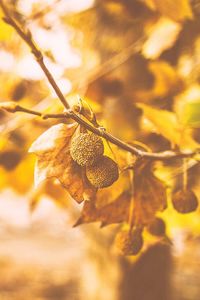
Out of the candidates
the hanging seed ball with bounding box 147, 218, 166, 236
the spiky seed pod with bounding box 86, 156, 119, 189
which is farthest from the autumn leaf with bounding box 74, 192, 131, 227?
the spiky seed pod with bounding box 86, 156, 119, 189

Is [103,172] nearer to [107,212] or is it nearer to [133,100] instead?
[107,212]

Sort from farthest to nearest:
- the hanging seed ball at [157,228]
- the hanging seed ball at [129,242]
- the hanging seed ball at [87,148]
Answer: the hanging seed ball at [157,228], the hanging seed ball at [129,242], the hanging seed ball at [87,148]

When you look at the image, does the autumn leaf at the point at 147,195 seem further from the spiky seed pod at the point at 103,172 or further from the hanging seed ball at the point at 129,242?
the spiky seed pod at the point at 103,172

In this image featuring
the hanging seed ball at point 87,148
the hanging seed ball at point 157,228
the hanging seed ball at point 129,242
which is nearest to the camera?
the hanging seed ball at point 87,148

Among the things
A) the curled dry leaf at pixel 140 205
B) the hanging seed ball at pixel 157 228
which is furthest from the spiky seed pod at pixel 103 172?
the hanging seed ball at pixel 157 228

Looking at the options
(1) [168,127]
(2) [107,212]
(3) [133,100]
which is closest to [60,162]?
(2) [107,212]

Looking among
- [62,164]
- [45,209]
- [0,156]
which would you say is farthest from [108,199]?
[45,209]

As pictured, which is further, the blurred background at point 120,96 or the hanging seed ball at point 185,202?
the blurred background at point 120,96
